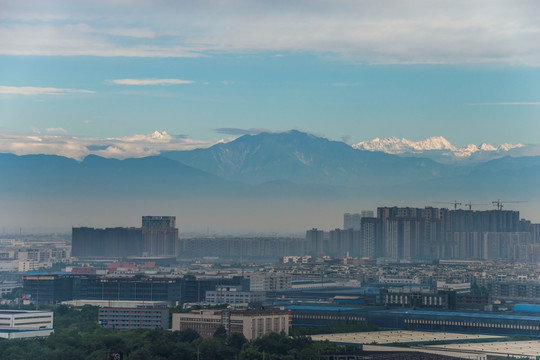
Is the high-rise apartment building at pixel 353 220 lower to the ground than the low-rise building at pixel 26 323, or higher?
higher

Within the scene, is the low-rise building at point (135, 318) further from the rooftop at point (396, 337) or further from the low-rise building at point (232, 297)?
the low-rise building at point (232, 297)

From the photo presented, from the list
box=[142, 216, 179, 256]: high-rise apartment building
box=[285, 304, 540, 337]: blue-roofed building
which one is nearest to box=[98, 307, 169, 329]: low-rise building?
box=[285, 304, 540, 337]: blue-roofed building

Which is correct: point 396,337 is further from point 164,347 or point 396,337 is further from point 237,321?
point 164,347

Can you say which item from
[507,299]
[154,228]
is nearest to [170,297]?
[507,299]

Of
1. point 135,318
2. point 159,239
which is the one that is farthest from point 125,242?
point 135,318

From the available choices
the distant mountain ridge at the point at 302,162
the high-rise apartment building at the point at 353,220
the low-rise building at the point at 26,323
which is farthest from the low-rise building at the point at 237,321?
the distant mountain ridge at the point at 302,162

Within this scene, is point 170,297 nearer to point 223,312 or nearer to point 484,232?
point 223,312

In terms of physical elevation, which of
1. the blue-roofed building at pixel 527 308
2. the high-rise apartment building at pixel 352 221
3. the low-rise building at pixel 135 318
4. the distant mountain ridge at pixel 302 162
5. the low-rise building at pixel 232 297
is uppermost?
the distant mountain ridge at pixel 302 162
